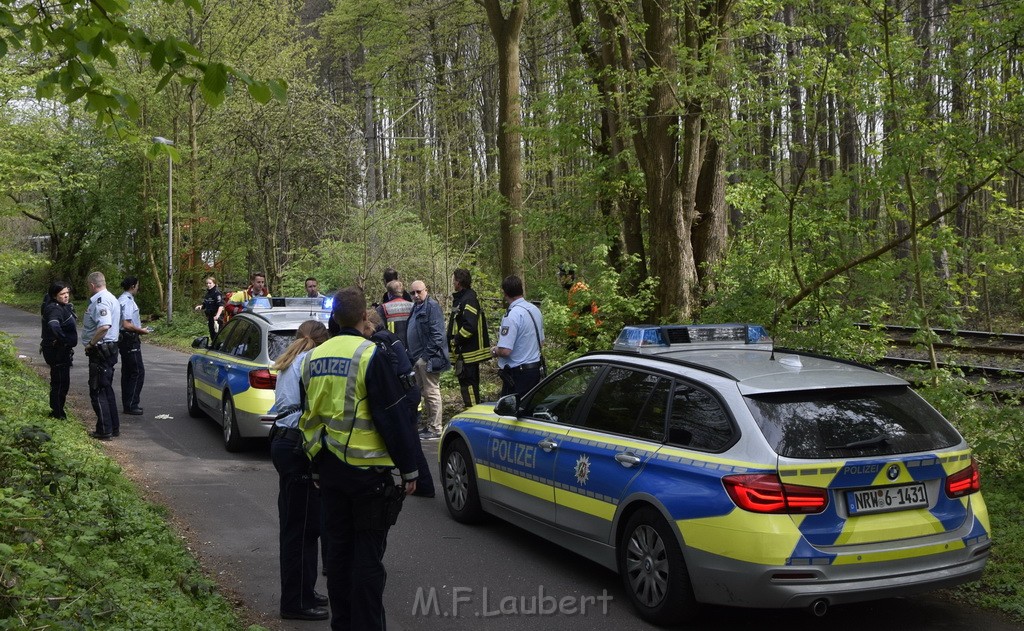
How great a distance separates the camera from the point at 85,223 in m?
38.3

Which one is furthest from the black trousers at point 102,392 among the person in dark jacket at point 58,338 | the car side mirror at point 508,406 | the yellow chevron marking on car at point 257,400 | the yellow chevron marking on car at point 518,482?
the car side mirror at point 508,406

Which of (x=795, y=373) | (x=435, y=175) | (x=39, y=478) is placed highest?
(x=435, y=175)

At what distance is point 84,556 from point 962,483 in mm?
5265

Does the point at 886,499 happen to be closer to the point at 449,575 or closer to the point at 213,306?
the point at 449,575

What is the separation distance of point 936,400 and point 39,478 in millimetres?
7215

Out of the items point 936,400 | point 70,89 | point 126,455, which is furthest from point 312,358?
point 126,455

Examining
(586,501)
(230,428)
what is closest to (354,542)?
(586,501)

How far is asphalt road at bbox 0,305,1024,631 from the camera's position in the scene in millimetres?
5699

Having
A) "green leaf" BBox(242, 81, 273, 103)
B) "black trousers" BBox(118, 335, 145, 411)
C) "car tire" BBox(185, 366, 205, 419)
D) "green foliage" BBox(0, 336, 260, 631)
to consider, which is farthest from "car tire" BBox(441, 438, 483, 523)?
"black trousers" BBox(118, 335, 145, 411)

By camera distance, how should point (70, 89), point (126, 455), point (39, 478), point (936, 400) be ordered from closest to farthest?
1. point (70, 89)
2. point (39, 478)
3. point (936, 400)
4. point (126, 455)

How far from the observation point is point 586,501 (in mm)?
6137

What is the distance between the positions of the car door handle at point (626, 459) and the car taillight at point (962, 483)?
1.75 m

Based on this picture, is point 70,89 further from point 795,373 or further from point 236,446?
point 236,446

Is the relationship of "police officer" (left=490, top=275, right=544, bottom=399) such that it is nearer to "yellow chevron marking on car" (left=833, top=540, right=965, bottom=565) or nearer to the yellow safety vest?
the yellow safety vest
